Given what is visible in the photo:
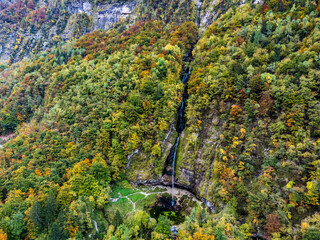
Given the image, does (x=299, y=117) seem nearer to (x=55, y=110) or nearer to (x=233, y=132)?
(x=233, y=132)

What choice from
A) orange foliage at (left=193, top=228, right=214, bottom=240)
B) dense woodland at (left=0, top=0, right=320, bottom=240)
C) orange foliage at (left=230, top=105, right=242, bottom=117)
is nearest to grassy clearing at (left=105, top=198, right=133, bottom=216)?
dense woodland at (left=0, top=0, right=320, bottom=240)

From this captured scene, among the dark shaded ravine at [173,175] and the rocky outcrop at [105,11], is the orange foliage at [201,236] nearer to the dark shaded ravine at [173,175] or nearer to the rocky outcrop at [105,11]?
the dark shaded ravine at [173,175]

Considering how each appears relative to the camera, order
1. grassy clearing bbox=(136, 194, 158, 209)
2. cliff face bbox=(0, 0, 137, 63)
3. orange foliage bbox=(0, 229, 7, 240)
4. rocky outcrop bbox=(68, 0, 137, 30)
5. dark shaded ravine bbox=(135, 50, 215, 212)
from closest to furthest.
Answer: orange foliage bbox=(0, 229, 7, 240) < grassy clearing bbox=(136, 194, 158, 209) < dark shaded ravine bbox=(135, 50, 215, 212) < rocky outcrop bbox=(68, 0, 137, 30) < cliff face bbox=(0, 0, 137, 63)

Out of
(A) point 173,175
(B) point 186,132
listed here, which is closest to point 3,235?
(A) point 173,175

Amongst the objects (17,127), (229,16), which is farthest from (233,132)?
(17,127)

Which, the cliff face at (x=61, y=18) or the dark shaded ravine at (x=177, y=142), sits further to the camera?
the cliff face at (x=61, y=18)

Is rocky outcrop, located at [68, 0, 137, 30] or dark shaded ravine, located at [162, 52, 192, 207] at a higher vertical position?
rocky outcrop, located at [68, 0, 137, 30]

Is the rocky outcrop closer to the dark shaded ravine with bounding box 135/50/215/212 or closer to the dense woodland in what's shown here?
the dense woodland

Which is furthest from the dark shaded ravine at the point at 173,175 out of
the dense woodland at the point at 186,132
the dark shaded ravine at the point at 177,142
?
the dense woodland at the point at 186,132
